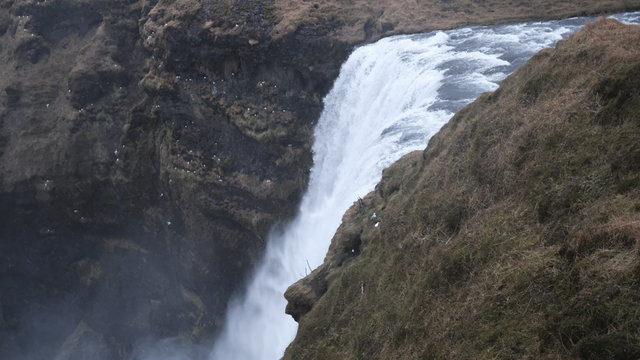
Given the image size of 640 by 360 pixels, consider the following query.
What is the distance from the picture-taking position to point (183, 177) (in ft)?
119

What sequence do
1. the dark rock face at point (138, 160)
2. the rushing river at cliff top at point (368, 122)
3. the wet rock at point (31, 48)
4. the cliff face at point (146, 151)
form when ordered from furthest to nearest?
the wet rock at point (31, 48)
the dark rock face at point (138, 160)
the cliff face at point (146, 151)
the rushing river at cliff top at point (368, 122)

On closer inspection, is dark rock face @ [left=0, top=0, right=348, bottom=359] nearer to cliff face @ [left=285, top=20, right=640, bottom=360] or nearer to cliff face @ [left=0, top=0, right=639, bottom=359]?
cliff face @ [left=0, top=0, right=639, bottom=359]

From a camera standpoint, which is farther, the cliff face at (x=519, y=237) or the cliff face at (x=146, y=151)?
the cliff face at (x=146, y=151)

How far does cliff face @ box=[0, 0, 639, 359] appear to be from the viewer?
34.5m

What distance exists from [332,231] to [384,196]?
875 centimetres

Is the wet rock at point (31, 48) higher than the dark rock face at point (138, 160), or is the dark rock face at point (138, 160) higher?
the wet rock at point (31, 48)

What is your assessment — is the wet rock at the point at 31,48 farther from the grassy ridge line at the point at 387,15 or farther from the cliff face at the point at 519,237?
the cliff face at the point at 519,237

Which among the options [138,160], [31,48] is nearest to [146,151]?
[138,160]

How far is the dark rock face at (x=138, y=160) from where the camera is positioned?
114ft

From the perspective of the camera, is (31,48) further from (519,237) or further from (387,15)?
(519,237)

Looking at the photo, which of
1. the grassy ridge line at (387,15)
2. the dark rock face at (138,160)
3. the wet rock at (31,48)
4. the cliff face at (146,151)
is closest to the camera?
the grassy ridge line at (387,15)

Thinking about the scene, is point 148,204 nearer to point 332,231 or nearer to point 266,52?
point 266,52

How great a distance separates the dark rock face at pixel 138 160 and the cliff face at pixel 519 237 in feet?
65.5

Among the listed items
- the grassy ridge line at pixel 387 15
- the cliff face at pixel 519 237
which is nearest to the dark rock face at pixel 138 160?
the grassy ridge line at pixel 387 15
